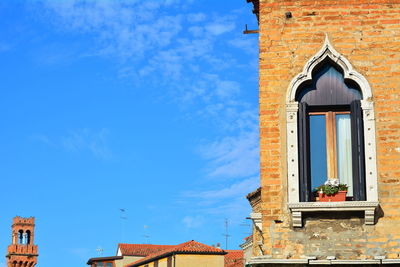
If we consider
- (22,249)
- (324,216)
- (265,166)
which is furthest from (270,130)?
(22,249)

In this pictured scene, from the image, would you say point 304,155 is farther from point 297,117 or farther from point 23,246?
point 23,246

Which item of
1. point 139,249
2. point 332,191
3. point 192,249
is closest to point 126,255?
point 139,249

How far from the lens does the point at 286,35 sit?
1161 centimetres

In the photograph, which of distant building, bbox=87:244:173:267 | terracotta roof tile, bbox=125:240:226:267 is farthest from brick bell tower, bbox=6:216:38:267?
terracotta roof tile, bbox=125:240:226:267

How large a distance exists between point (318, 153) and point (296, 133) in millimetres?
414

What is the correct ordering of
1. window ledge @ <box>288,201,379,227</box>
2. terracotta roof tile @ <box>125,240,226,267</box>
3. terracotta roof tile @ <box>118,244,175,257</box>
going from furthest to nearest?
terracotta roof tile @ <box>118,244,175,257</box>
terracotta roof tile @ <box>125,240,226,267</box>
window ledge @ <box>288,201,379,227</box>

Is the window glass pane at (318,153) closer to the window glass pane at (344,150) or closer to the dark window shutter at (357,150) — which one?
the window glass pane at (344,150)

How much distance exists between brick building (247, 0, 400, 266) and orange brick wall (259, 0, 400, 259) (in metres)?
0.01

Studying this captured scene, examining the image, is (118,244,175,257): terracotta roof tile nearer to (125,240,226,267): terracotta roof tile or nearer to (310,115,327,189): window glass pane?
(125,240,226,267): terracotta roof tile

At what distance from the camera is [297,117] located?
1133cm

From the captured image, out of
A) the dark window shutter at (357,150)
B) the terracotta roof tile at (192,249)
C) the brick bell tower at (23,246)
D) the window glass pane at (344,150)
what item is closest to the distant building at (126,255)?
the terracotta roof tile at (192,249)

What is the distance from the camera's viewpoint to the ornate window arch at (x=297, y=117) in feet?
36.1

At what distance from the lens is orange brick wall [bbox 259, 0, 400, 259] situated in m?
10.8

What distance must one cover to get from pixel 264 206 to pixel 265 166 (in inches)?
21.8
